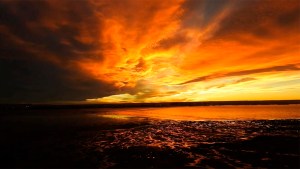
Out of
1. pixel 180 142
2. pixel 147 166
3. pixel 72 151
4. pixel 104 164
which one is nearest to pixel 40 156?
pixel 72 151

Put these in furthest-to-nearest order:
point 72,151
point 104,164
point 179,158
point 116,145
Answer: point 116,145 < point 72,151 < point 179,158 < point 104,164

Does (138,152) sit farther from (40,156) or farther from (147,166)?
(40,156)

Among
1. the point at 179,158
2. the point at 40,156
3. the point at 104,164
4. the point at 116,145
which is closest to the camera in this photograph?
the point at 104,164

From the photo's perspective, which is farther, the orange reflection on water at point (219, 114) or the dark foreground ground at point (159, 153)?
the orange reflection on water at point (219, 114)

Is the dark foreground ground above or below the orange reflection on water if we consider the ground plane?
below

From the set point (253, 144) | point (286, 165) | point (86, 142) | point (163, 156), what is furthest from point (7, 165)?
point (253, 144)

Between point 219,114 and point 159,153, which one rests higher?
point 219,114

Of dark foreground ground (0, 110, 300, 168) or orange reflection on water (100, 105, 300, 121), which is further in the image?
orange reflection on water (100, 105, 300, 121)

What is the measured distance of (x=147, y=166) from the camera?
13.9m

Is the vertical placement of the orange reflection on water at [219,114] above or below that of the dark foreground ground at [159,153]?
above

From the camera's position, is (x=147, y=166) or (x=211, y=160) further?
(x=211, y=160)

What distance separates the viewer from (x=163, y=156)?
53.1 feet

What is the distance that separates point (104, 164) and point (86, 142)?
330 inches

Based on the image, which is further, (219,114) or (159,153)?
(219,114)
